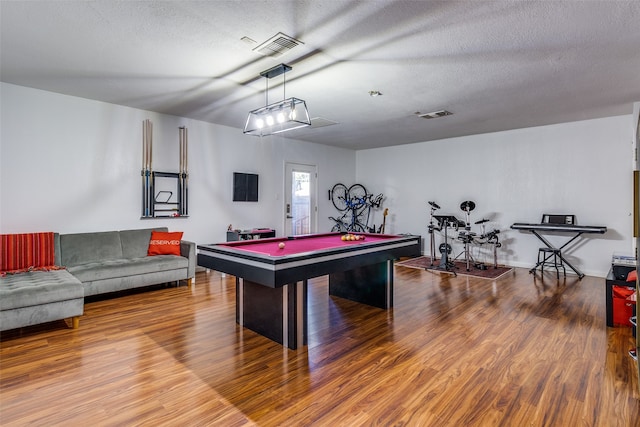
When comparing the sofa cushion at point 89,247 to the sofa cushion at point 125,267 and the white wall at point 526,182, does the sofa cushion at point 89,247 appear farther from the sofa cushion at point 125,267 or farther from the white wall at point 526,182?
the white wall at point 526,182

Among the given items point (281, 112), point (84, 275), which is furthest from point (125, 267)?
point (281, 112)

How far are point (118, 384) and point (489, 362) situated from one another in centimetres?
285

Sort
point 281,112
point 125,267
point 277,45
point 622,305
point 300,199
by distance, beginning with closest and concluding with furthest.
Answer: point 277,45, point 622,305, point 281,112, point 125,267, point 300,199

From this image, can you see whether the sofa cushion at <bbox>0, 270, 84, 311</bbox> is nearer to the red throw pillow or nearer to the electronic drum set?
the red throw pillow

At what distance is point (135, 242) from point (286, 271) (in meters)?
3.56

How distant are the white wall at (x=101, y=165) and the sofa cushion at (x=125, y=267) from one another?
2.59ft

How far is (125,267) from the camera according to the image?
4.41m

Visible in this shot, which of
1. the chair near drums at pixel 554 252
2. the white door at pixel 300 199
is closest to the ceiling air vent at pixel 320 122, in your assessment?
the white door at pixel 300 199

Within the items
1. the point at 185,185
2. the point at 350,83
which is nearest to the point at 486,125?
the point at 350,83

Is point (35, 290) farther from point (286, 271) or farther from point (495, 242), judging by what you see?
point (495, 242)

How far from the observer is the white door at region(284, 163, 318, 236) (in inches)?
297

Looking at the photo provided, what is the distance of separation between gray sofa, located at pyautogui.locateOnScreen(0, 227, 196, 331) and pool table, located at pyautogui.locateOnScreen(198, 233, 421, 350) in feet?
4.85

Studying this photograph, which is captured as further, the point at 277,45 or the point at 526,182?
the point at 526,182

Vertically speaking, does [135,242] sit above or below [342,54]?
below
